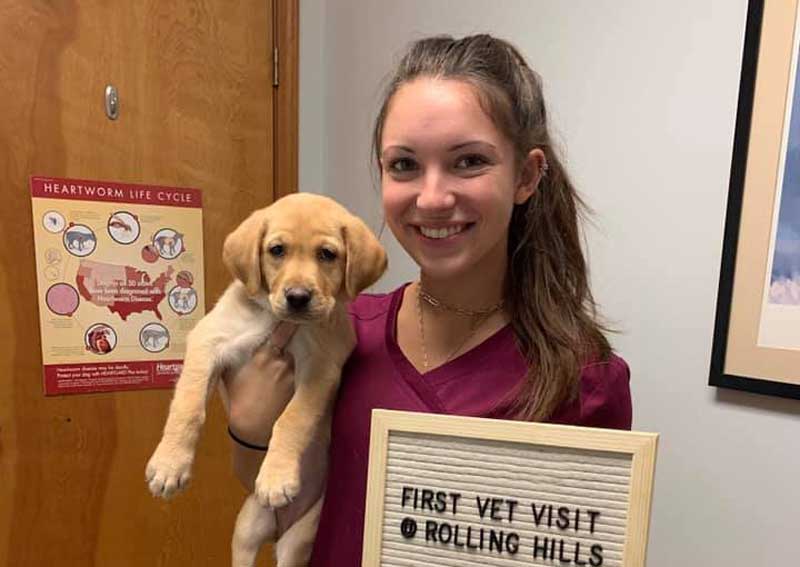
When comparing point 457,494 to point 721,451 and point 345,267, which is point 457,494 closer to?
point 345,267

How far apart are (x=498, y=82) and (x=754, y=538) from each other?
1.09 meters

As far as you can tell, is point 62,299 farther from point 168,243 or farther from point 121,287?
point 168,243

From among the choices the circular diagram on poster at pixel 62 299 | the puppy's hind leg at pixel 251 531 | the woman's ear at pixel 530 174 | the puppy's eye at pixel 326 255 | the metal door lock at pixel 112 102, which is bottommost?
the puppy's hind leg at pixel 251 531

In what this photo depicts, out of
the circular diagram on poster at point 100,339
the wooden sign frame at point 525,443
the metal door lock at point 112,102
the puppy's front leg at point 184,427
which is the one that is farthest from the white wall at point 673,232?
the circular diagram on poster at point 100,339

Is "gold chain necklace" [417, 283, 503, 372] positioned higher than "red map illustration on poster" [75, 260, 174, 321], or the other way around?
"gold chain necklace" [417, 283, 503, 372]

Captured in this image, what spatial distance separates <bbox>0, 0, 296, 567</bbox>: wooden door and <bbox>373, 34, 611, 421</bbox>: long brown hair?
3.39 ft

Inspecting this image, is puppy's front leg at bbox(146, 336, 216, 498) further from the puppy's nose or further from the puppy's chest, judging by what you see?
the puppy's nose

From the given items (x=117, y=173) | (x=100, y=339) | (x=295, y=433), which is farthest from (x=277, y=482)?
(x=117, y=173)

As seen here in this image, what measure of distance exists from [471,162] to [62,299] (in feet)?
4.44

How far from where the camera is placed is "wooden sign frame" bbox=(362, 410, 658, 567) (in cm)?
69

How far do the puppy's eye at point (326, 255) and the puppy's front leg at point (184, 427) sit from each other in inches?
9.8

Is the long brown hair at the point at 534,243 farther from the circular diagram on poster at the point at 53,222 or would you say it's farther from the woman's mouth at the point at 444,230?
the circular diagram on poster at the point at 53,222

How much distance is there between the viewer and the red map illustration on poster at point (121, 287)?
6.08 feet

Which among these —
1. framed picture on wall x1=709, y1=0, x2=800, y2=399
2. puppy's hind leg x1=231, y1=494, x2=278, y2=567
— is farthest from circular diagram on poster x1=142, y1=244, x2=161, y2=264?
framed picture on wall x1=709, y1=0, x2=800, y2=399
